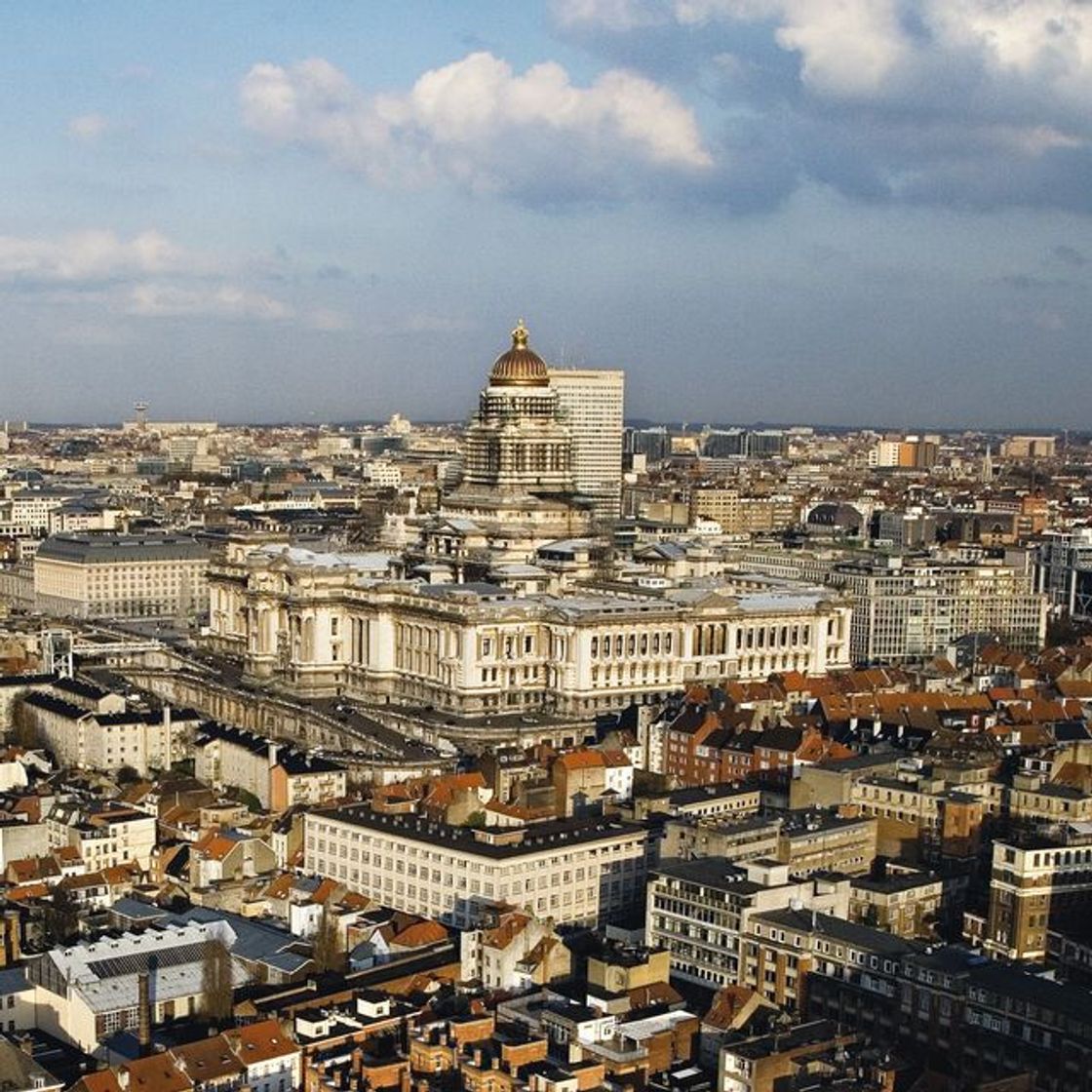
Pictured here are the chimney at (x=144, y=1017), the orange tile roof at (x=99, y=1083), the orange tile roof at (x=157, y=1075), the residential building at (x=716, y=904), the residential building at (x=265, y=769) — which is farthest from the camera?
the residential building at (x=265, y=769)

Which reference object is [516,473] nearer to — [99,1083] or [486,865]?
[486,865]

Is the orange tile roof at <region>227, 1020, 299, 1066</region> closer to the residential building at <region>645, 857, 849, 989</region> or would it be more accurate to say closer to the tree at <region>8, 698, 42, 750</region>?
the residential building at <region>645, 857, 849, 989</region>

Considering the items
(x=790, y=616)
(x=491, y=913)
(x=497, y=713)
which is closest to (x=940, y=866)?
(x=491, y=913)

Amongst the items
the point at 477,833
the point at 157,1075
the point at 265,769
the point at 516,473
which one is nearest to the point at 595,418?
the point at 516,473

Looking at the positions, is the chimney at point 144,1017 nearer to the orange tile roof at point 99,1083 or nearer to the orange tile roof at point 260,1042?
the orange tile roof at point 260,1042

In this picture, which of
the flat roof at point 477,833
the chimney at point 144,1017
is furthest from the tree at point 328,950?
the flat roof at point 477,833
